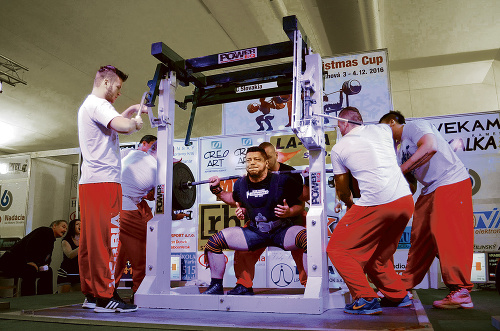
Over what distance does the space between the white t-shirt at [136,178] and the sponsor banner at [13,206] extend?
6.96 meters

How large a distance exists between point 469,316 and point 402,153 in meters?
1.39

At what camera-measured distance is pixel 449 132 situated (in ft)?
17.7

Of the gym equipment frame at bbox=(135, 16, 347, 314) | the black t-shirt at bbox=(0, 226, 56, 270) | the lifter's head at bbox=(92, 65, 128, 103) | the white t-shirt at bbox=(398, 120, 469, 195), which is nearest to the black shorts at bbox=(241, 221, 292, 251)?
the gym equipment frame at bbox=(135, 16, 347, 314)

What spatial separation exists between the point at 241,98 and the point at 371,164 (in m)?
1.56

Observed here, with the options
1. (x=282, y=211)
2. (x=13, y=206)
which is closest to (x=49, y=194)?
(x=13, y=206)

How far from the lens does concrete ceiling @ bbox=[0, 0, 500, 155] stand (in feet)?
22.0

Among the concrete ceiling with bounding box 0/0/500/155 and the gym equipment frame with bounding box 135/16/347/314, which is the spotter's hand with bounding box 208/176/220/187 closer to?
the gym equipment frame with bounding box 135/16/347/314

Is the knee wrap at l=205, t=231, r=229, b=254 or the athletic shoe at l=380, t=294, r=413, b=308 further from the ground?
the knee wrap at l=205, t=231, r=229, b=254

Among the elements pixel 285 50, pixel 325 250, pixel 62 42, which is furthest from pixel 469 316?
pixel 62 42

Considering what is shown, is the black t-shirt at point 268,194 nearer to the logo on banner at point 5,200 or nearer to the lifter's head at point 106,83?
the lifter's head at point 106,83

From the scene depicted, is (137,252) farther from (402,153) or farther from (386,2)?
(386,2)

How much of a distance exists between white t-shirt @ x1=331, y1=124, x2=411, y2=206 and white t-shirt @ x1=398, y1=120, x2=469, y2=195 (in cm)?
55

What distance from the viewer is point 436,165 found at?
3.35 metres

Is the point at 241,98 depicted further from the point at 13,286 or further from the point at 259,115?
the point at 13,286
